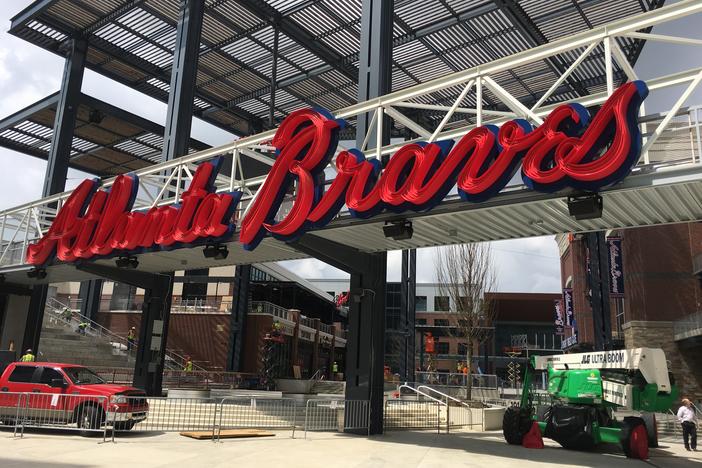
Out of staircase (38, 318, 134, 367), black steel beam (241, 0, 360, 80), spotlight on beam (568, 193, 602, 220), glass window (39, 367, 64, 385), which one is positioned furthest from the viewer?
staircase (38, 318, 134, 367)

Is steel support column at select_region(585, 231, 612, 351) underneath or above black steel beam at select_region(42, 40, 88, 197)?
underneath

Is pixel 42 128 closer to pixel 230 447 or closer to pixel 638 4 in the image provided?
pixel 230 447

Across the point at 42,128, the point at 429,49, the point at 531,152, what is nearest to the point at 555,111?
the point at 531,152

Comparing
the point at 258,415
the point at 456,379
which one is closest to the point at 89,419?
the point at 258,415

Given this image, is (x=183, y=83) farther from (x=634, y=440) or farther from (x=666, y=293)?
(x=666, y=293)

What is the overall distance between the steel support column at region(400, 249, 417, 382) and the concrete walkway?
2115 centimetres

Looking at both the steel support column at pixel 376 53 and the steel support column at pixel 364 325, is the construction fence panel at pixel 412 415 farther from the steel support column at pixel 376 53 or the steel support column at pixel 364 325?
the steel support column at pixel 376 53

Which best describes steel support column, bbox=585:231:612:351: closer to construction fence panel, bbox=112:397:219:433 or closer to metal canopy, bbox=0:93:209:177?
construction fence panel, bbox=112:397:219:433

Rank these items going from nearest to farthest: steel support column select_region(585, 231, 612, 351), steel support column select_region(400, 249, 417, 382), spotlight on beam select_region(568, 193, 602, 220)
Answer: spotlight on beam select_region(568, 193, 602, 220), steel support column select_region(585, 231, 612, 351), steel support column select_region(400, 249, 417, 382)

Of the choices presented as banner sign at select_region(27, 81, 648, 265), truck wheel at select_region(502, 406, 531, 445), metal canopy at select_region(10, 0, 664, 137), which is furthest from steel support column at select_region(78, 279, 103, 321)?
truck wheel at select_region(502, 406, 531, 445)

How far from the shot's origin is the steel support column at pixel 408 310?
3910cm

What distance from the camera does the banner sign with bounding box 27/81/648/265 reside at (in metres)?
11.2

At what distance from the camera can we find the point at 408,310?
4084 cm

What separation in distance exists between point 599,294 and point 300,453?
23.5m
